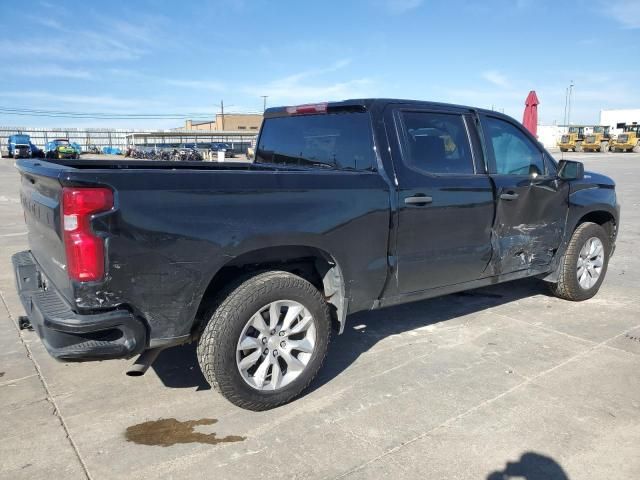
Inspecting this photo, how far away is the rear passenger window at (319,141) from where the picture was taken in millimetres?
3713

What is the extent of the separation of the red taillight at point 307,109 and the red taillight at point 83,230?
2047 millimetres

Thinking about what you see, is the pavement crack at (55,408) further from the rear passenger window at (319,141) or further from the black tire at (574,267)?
the black tire at (574,267)

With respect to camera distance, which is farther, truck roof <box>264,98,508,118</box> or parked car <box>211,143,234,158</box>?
parked car <box>211,143,234,158</box>

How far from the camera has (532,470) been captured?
104 inches

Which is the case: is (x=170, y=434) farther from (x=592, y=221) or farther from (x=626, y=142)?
(x=626, y=142)

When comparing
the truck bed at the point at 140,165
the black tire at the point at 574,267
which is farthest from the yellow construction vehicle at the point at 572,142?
the truck bed at the point at 140,165

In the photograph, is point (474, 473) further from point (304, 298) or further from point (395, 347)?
point (395, 347)

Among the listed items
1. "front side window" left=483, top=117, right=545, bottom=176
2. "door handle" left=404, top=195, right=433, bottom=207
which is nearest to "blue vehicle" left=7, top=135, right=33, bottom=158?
"front side window" left=483, top=117, right=545, bottom=176

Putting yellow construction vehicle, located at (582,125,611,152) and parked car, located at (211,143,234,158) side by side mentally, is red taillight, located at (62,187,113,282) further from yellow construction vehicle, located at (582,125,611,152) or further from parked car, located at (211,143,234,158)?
yellow construction vehicle, located at (582,125,611,152)

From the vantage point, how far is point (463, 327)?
4.66 meters

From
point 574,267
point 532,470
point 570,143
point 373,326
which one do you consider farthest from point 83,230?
point 570,143

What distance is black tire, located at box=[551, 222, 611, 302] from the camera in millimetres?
5102

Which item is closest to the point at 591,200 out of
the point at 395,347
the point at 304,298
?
the point at 395,347

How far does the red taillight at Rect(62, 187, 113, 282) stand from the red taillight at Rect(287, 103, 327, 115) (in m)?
2.05
